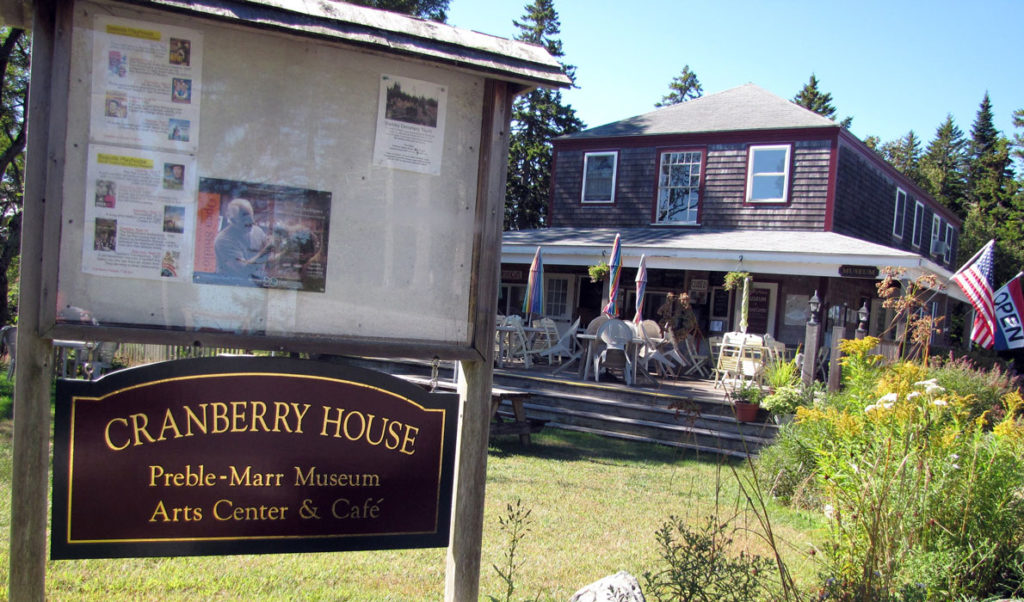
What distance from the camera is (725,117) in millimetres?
17594

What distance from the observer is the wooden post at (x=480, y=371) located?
301 cm

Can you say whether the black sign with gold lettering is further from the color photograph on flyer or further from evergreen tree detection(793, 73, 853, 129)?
evergreen tree detection(793, 73, 853, 129)

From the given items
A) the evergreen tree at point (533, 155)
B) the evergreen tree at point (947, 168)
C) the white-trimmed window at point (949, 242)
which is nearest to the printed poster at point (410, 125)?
the white-trimmed window at point (949, 242)

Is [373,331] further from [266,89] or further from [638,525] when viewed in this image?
[638,525]

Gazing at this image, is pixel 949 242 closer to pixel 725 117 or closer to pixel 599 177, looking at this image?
pixel 725 117

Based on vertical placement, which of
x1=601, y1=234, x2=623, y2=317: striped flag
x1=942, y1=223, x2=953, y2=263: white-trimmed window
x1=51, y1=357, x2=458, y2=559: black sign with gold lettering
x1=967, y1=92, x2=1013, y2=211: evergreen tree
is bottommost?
x1=51, y1=357, x2=458, y2=559: black sign with gold lettering

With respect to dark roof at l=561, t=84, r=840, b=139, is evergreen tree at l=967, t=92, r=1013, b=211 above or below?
above

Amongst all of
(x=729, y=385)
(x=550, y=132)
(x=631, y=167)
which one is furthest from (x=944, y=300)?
(x=550, y=132)

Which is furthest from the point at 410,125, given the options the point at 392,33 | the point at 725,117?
the point at 725,117

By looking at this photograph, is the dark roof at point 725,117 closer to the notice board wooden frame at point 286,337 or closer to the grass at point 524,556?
the grass at point 524,556

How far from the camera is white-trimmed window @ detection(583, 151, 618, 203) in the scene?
18516mm

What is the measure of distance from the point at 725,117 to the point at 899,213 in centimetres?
632

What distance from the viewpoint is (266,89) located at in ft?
8.96

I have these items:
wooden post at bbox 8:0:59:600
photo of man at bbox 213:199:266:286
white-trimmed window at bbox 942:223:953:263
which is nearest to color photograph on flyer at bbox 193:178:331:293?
photo of man at bbox 213:199:266:286
